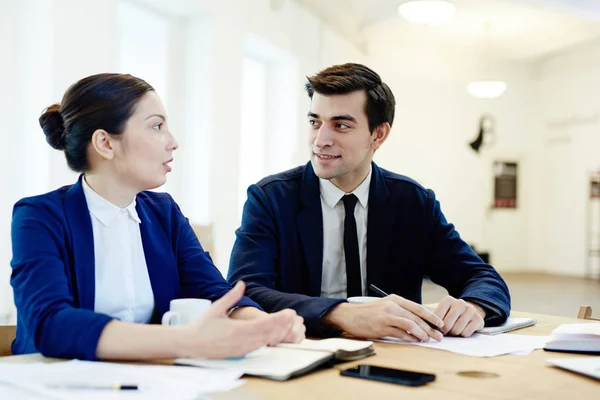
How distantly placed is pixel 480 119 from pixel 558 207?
2256 mm

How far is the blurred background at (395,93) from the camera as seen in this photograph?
375 cm

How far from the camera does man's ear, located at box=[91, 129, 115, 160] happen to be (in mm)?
1562

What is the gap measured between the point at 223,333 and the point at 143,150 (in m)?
0.60

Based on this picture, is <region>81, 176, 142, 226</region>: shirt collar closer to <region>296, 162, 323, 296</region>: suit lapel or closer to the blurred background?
<region>296, 162, 323, 296</region>: suit lapel

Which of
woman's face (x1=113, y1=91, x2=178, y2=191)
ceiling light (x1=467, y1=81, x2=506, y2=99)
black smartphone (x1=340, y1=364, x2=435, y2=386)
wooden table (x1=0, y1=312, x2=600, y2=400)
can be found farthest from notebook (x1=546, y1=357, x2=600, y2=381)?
ceiling light (x1=467, y1=81, x2=506, y2=99)

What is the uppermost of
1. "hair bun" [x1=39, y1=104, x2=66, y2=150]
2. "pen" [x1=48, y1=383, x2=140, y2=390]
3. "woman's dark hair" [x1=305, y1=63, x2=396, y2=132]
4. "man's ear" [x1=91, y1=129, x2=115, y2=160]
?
"woman's dark hair" [x1=305, y1=63, x2=396, y2=132]

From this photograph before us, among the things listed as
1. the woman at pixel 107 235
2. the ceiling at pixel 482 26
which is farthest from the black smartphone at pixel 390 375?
the ceiling at pixel 482 26

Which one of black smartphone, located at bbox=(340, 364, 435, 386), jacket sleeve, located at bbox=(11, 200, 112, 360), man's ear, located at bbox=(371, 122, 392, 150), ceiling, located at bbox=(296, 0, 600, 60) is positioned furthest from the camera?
ceiling, located at bbox=(296, 0, 600, 60)

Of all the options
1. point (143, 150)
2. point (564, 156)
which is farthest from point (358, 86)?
point (564, 156)

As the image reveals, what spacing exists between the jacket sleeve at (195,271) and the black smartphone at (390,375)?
605mm

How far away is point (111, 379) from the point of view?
1058 millimetres

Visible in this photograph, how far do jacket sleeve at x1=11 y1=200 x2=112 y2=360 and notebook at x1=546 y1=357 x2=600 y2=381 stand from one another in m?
0.86

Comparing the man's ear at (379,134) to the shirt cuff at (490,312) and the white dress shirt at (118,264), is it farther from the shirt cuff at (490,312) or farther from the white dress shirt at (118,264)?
the white dress shirt at (118,264)

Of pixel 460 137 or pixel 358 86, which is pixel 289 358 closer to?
pixel 358 86
